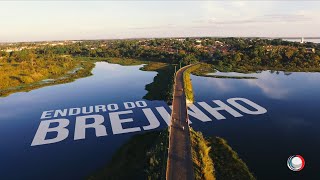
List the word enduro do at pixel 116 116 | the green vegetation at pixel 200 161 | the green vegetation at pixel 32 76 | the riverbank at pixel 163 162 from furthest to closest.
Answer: the green vegetation at pixel 32 76, the word enduro do at pixel 116 116, the riverbank at pixel 163 162, the green vegetation at pixel 200 161

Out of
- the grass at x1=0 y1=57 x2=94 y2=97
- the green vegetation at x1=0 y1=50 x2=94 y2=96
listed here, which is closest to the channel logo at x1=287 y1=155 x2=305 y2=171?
the grass at x1=0 y1=57 x2=94 y2=97

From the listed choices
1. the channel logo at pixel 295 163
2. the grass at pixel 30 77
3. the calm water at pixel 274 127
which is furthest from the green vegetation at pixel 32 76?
the channel logo at pixel 295 163

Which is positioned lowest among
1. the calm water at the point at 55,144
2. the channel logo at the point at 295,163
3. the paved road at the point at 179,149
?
the calm water at the point at 55,144

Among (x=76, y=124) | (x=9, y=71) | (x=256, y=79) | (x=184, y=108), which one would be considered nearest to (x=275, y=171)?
(x=184, y=108)

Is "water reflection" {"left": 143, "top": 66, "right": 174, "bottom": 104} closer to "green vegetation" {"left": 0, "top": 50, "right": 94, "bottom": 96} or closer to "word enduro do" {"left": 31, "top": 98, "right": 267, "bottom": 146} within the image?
"word enduro do" {"left": 31, "top": 98, "right": 267, "bottom": 146}

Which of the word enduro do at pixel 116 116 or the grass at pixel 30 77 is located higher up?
the grass at pixel 30 77

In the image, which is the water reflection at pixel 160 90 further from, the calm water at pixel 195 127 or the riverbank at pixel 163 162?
the riverbank at pixel 163 162
